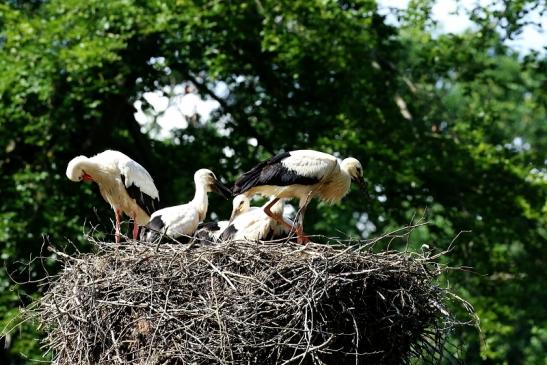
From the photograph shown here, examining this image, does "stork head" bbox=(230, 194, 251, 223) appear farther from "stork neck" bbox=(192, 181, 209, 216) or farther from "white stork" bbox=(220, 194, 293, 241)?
"stork neck" bbox=(192, 181, 209, 216)

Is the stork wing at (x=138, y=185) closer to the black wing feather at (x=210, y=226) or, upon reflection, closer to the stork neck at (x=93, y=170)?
the stork neck at (x=93, y=170)

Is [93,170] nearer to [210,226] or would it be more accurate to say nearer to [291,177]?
[210,226]

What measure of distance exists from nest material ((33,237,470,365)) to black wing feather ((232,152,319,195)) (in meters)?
1.73

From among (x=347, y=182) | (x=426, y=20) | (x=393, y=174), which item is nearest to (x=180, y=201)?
(x=393, y=174)

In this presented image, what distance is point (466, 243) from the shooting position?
56.9 ft

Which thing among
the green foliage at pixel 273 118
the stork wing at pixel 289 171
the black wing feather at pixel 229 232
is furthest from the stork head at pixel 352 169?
the green foliage at pixel 273 118

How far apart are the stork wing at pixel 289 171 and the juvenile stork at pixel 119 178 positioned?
140 cm

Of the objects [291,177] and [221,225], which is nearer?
[291,177]

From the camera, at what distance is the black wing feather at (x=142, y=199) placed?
40.8ft

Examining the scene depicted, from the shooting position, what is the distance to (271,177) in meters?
11.3

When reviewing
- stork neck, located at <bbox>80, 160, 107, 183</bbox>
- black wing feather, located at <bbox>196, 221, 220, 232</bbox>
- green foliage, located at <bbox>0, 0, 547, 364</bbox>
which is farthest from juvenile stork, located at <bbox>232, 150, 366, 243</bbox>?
green foliage, located at <bbox>0, 0, 547, 364</bbox>

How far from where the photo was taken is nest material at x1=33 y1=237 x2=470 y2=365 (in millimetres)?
8789

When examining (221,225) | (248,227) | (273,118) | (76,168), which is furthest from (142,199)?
(273,118)

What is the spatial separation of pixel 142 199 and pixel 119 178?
1.06 ft
